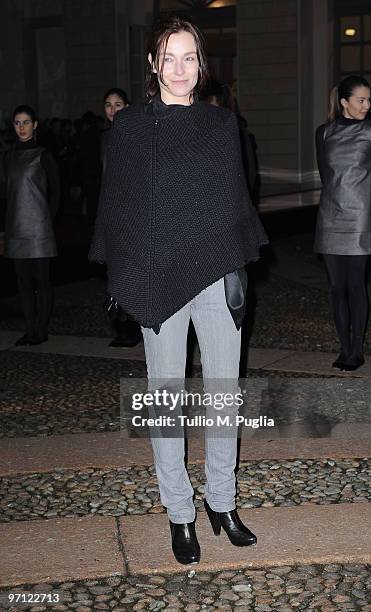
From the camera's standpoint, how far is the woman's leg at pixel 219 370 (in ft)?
12.5

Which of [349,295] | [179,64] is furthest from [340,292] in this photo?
[179,64]

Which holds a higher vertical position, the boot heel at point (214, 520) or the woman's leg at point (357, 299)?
the woman's leg at point (357, 299)

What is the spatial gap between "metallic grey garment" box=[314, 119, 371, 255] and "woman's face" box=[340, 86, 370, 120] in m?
0.06

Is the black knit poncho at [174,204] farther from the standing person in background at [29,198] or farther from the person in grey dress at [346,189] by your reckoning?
the standing person in background at [29,198]

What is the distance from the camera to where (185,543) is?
384 centimetres

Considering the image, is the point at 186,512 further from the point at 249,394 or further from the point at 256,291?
the point at 256,291

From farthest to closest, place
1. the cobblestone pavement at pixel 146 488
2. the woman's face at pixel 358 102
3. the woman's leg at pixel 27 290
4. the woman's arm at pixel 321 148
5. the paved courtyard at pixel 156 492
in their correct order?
1. the woman's leg at pixel 27 290
2. the woman's arm at pixel 321 148
3. the woman's face at pixel 358 102
4. the cobblestone pavement at pixel 146 488
5. the paved courtyard at pixel 156 492

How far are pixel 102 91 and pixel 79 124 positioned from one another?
17.8 feet

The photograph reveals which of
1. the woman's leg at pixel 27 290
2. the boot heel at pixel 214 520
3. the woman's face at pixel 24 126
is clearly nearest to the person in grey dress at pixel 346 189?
the woman's face at pixel 24 126

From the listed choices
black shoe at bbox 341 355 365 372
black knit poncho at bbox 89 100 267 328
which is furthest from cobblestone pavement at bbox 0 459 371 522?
black shoe at bbox 341 355 365 372

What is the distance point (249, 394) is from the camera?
20.5ft

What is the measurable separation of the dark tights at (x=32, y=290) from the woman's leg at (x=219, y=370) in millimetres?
4198

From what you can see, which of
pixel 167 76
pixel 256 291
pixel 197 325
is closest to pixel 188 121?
pixel 167 76

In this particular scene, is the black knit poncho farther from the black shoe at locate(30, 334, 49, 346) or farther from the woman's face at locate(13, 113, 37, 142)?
the black shoe at locate(30, 334, 49, 346)
